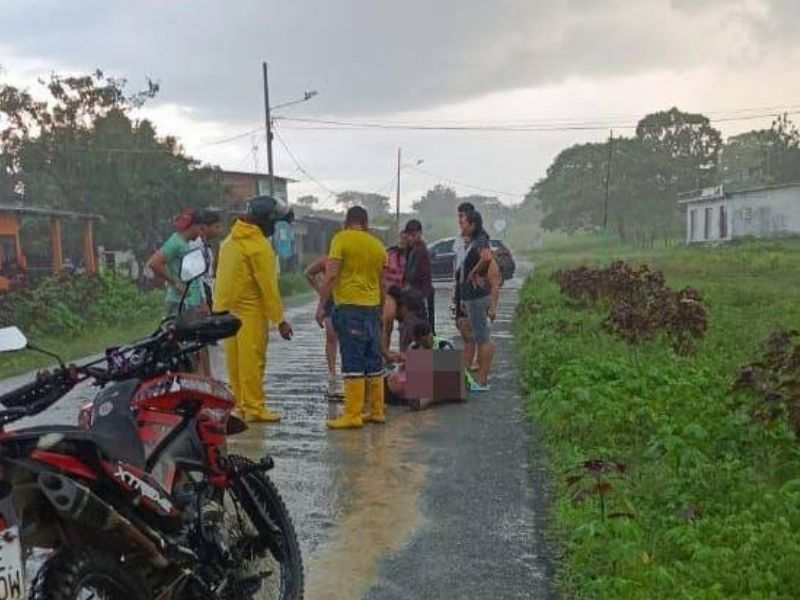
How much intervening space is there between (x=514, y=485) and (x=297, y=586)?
88.6 inches

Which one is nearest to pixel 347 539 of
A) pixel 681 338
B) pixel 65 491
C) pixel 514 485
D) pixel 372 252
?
pixel 514 485

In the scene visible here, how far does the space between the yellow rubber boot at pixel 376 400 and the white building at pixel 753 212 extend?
145ft

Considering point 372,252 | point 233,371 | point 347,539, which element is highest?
point 372,252

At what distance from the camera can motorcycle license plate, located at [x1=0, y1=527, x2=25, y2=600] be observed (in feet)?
7.64

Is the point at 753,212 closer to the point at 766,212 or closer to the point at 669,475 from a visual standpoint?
the point at 766,212

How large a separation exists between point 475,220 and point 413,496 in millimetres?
3769

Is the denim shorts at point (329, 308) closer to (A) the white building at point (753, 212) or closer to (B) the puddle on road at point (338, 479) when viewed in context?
(B) the puddle on road at point (338, 479)

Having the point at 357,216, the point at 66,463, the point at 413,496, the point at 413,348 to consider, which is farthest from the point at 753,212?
the point at 66,463

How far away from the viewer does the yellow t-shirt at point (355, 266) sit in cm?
722

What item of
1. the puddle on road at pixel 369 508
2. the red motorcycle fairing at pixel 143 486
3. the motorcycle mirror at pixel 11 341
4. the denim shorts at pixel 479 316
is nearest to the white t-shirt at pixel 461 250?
the denim shorts at pixel 479 316

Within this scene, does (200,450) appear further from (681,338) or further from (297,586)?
(681,338)

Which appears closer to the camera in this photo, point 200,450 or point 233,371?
point 200,450

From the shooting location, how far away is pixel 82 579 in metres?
2.61

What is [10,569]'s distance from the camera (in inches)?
92.7
